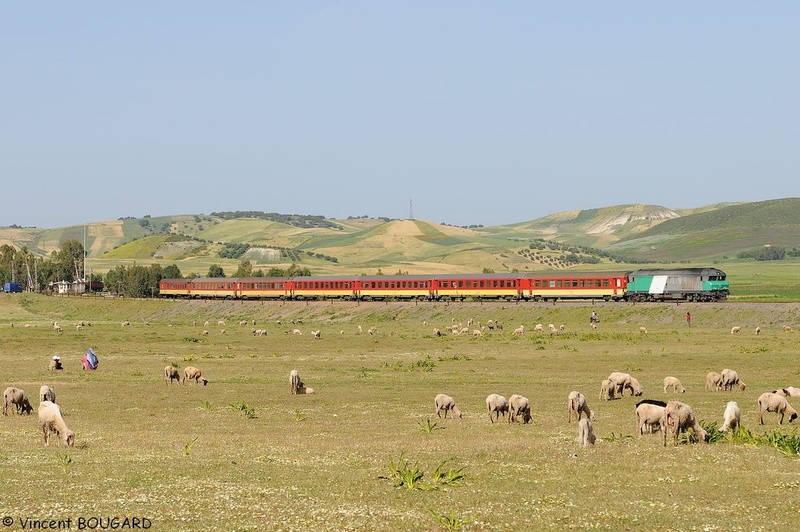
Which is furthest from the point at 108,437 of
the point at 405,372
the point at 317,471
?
the point at 405,372

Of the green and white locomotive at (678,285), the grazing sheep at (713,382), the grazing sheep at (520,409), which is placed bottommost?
the grazing sheep at (713,382)

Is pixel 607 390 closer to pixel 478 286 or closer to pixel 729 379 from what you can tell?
A: pixel 729 379

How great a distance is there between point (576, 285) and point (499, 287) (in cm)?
943

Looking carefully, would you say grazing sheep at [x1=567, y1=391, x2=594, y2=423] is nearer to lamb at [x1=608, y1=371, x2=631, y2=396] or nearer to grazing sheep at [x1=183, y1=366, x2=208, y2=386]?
lamb at [x1=608, y1=371, x2=631, y2=396]

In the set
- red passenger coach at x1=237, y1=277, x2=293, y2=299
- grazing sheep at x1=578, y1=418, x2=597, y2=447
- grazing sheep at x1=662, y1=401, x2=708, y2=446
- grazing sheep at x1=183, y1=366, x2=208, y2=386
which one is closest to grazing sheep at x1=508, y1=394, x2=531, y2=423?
grazing sheep at x1=662, y1=401, x2=708, y2=446

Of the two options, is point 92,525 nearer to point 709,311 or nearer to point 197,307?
point 709,311

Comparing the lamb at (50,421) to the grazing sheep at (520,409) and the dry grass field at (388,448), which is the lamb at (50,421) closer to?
the dry grass field at (388,448)

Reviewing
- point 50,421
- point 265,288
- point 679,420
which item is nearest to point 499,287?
point 265,288

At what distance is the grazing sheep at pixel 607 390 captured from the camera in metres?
38.5

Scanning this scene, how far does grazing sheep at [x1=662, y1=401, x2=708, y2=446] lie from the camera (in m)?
25.5

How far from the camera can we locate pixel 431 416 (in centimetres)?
3353

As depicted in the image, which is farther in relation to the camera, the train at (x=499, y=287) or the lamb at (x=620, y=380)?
the train at (x=499, y=287)

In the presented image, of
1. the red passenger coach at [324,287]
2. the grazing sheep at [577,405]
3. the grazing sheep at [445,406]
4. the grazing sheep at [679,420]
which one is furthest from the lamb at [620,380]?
the red passenger coach at [324,287]

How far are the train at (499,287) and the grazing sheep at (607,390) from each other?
6574 cm
